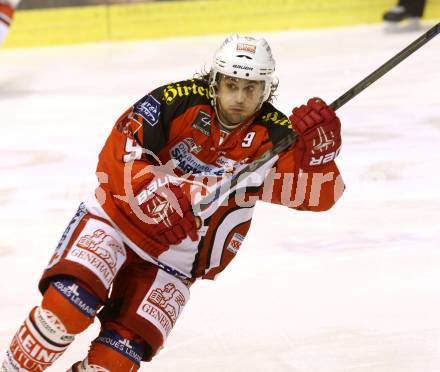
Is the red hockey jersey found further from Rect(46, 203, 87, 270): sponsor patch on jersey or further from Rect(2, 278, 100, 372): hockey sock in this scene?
Rect(2, 278, 100, 372): hockey sock

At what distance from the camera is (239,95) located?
9.45 feet

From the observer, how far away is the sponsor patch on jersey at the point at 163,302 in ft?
9.37

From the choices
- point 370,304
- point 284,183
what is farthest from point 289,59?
point 284,183

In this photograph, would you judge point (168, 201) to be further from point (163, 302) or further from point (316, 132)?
point (316, 132)

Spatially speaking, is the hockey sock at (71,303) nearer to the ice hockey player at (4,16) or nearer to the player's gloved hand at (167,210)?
the player's gloved hand at (167,210)

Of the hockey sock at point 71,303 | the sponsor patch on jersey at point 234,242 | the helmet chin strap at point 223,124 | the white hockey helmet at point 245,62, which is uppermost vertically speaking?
the white hockey helmet at point 245,62

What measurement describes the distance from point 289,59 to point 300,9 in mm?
961

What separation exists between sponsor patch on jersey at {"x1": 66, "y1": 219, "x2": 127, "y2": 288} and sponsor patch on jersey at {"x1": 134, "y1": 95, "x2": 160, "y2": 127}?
32cm

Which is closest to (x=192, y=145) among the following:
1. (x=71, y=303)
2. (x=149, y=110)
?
(x=149, y=110)

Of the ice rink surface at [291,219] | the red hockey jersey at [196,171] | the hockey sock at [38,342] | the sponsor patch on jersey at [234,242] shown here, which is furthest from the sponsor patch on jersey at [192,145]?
the ice rink surface at [291,219]

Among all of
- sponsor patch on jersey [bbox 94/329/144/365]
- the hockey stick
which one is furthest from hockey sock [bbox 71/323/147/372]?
the hockey stick

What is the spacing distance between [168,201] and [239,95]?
35 cm

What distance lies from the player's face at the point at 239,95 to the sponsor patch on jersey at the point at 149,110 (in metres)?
0.18

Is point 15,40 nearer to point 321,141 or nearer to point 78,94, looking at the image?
point 78,94
